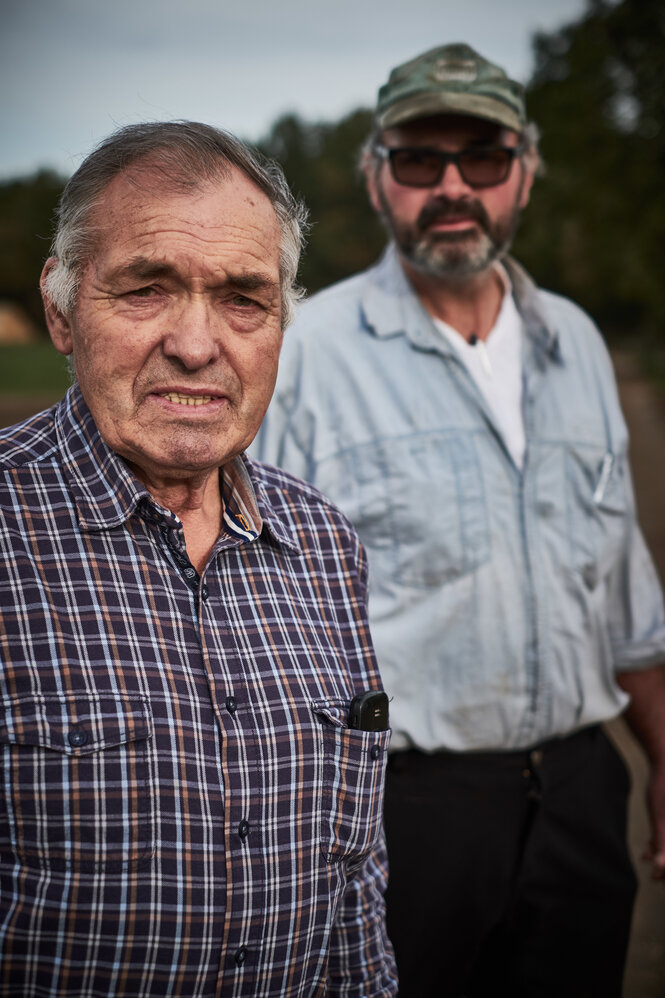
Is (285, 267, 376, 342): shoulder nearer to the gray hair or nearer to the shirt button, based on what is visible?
the gray hair

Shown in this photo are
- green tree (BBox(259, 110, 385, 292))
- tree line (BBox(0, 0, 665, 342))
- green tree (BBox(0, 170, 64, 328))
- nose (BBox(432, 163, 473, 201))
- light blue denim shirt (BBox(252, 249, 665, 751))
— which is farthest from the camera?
green tree (BBox(259, 110, 385, 292))

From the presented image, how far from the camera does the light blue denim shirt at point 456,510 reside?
257cm

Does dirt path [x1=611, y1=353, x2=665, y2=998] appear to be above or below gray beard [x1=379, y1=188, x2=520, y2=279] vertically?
below

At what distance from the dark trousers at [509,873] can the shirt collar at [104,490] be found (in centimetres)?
101

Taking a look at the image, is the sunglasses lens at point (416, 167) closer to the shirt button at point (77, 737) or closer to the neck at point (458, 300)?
the neck at point (458, 300)

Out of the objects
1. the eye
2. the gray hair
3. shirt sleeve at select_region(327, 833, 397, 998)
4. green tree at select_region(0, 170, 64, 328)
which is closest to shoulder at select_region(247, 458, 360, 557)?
the eye

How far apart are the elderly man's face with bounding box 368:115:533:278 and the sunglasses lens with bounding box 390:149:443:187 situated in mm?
19

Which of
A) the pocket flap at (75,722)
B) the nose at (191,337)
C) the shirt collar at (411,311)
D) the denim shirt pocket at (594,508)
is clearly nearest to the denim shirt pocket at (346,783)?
the pocket flap at (75,722)

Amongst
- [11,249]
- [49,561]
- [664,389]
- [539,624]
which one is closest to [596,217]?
[664,389]

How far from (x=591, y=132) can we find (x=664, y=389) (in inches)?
279

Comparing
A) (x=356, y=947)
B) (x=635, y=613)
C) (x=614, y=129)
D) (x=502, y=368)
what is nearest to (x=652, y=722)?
(x=635, y=613)

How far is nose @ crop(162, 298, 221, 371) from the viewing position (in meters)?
1.63

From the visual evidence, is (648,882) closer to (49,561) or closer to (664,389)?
(49,561)

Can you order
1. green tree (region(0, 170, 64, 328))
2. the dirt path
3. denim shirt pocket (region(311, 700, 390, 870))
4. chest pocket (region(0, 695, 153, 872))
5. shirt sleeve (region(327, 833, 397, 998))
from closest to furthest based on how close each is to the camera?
chest pocket (region(0, 695, 153, 872)), denim shirt pocket (region(311, 700, 390, 870)), shirt sleeve (region(327, 833, 397, 998)), the dirt path, green tree (region(0, 170, 64, 328))
